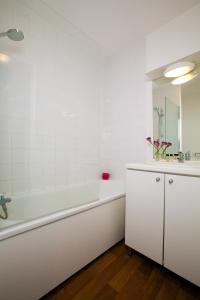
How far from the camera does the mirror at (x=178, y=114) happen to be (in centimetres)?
141

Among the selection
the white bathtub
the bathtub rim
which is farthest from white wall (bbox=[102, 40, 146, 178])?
the bathtub rim

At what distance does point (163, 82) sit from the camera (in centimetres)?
163

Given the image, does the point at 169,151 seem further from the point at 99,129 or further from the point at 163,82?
the point at 99,129

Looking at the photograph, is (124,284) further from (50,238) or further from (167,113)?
(167,113)

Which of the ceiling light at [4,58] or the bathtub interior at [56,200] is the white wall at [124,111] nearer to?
the bathtub interior at [56,200]

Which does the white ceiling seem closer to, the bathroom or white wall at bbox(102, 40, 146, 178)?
the bathroom

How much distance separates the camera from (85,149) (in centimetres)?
186

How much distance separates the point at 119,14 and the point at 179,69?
0.78m

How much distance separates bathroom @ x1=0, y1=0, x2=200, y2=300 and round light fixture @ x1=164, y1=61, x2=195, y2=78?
4 cm

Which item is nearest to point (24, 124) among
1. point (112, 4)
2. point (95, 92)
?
point (95, 92)

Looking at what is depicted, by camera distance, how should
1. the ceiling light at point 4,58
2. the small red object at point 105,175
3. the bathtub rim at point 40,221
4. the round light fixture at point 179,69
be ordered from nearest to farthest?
the bathtub rim at point 40,221 → the ceiling light at point 4,58 → the round light fixture at point 179,69 → the small red object at point 105,175

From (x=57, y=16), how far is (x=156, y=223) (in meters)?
2.14

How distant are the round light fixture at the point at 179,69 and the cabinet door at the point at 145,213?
3.52ft

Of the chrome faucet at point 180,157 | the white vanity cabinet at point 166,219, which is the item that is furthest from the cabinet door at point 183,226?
the chrome faucet at point 180,157
